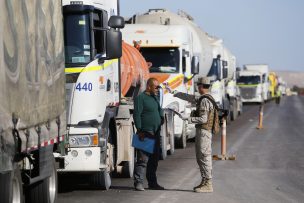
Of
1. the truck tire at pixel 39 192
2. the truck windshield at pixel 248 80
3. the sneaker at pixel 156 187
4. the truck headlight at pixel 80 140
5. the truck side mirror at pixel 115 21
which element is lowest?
the truck windshield at pixel 248 80

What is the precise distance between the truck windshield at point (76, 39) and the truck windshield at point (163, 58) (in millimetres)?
9371

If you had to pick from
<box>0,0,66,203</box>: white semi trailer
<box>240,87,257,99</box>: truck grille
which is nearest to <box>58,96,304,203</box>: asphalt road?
<box>0,0,66,203</box>: white semi trailer

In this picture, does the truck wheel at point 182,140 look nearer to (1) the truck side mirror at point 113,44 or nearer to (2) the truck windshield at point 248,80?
(1) the truck side mirror at point 113,44

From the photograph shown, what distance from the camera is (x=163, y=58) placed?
22625mm

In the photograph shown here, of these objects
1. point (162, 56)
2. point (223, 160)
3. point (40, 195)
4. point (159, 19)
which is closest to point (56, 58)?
point (40, 195)

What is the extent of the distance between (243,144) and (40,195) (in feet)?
48.1

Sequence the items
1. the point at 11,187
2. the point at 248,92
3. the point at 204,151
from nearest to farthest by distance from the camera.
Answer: the point at 11,187, the point at 204,151, the point at 248,92

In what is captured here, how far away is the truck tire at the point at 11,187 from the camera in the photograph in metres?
8.81

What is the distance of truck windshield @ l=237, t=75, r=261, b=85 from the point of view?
218 feet

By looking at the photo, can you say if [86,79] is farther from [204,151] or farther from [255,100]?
[255,100]

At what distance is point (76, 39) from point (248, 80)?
2144 inches

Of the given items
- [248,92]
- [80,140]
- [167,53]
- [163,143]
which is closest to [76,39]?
[80,140]

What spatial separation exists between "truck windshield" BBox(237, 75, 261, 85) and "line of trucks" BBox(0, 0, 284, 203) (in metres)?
45.8

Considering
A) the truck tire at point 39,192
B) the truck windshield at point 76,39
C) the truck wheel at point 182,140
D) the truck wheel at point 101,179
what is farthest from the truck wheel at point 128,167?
the truck wheel at point 182,140
